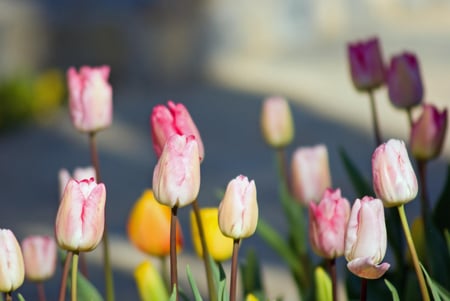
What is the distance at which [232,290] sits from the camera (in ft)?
2.84

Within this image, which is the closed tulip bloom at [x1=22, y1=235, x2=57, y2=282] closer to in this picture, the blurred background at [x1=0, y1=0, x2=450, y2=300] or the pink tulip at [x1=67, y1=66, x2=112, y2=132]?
the pink tulip at [x1=67, y1=66, x2=112, y2=132]

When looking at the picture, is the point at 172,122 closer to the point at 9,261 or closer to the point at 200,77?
the point at 9,261

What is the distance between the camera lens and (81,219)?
83 centimetres

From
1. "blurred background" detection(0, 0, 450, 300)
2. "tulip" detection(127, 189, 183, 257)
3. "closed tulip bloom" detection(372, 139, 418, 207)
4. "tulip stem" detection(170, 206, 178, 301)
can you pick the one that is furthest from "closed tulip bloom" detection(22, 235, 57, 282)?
"blurred background" detection(0, 0, 450, 300)

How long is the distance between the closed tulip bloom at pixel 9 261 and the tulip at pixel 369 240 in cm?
25

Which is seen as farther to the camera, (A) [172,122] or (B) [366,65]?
(B) [366,65]

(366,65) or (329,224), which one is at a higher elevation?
(366,65)

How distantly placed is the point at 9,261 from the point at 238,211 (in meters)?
0.18

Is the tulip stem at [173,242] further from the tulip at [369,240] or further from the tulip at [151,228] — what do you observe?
the tulip at [151,228]

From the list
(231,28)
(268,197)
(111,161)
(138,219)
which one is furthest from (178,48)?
(138,219)

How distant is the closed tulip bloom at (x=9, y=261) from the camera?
844 mm

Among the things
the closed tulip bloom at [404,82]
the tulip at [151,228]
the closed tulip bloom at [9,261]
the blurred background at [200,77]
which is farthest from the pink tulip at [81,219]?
the blurred background at [200,77]

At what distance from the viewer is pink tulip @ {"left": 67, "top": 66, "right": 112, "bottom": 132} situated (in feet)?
3.56

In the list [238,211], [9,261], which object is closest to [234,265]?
[238,211]
